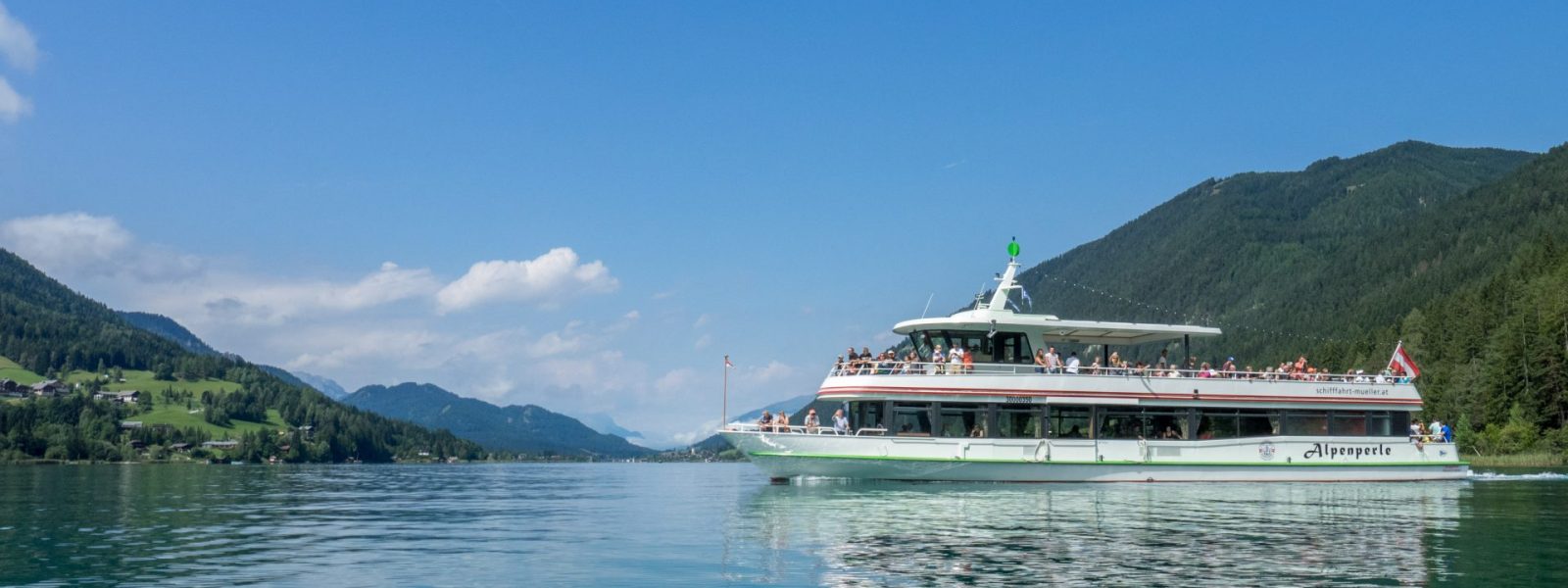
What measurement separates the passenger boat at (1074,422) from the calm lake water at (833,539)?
2316 millimetres

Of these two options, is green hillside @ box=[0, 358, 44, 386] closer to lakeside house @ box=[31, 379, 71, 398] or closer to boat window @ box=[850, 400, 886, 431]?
lakeside house @ box=[31, 379, 71, 398]

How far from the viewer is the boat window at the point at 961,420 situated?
34844mm

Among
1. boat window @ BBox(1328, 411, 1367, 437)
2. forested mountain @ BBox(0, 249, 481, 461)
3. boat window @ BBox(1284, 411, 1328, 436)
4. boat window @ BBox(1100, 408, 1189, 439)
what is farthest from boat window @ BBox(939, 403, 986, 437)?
forested mountain @ BBox(0, 249, 481, 461)

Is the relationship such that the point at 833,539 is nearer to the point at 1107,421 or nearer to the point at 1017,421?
the point at 1017,421

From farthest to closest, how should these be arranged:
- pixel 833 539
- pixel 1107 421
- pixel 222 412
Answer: pixel 222 412 → pixel 1107 421 → pixel 833 539

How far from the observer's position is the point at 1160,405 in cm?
3650

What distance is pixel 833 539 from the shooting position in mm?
18906

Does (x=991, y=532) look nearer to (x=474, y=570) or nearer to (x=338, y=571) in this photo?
(x=474, y=570)

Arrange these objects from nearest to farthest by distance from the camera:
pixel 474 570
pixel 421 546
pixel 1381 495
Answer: pixel 474 570 → pixel 421 546 → pixel 1381 495

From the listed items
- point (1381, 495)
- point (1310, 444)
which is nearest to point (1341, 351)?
point (1310, 444)

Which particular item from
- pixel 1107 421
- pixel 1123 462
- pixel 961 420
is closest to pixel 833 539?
pixel 961 420

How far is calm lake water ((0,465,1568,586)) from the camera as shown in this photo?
15117mm

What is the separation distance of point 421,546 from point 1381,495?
2381cm

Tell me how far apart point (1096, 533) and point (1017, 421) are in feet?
51.8
